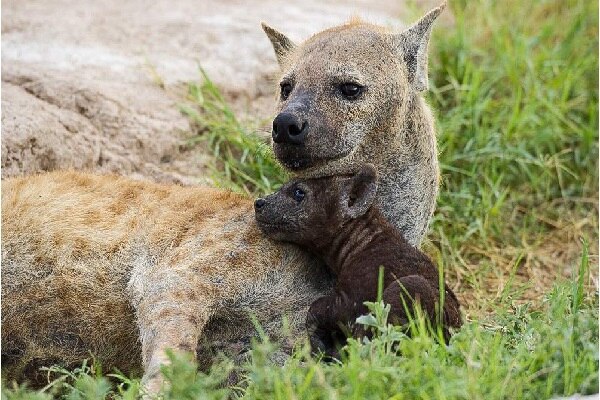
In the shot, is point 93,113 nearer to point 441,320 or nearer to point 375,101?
point 375,101

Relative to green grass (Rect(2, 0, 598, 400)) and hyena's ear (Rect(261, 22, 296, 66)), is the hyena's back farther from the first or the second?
hyena's ear (Rect(261, 22, 296, 66))

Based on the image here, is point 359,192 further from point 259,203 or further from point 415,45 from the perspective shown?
point 415,45

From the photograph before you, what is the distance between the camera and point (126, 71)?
6.88m

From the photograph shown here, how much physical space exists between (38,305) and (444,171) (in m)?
3.26

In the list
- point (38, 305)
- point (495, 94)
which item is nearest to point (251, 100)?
point (495, 94)

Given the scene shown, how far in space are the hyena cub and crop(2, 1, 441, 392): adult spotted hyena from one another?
92mm

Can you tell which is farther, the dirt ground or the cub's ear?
the dirt ground

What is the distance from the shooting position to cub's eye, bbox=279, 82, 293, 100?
4.89m

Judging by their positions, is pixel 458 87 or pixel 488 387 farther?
pixel 458 87

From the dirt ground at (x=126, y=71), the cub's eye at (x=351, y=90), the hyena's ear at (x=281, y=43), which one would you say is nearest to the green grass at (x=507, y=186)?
the dirt ground at (x=126, y=71)

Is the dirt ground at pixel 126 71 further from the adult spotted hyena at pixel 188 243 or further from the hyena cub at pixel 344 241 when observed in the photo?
the hyena cub at pixel 344 241

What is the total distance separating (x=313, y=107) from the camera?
15.1ft

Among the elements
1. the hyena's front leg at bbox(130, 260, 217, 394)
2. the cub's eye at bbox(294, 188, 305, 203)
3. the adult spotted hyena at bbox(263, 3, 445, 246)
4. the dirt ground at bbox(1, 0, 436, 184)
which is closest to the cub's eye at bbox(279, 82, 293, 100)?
the adult spotted hyena at bbox(263, 3, 445, 246)

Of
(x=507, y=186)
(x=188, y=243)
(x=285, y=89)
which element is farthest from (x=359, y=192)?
(x=507, y=186)
